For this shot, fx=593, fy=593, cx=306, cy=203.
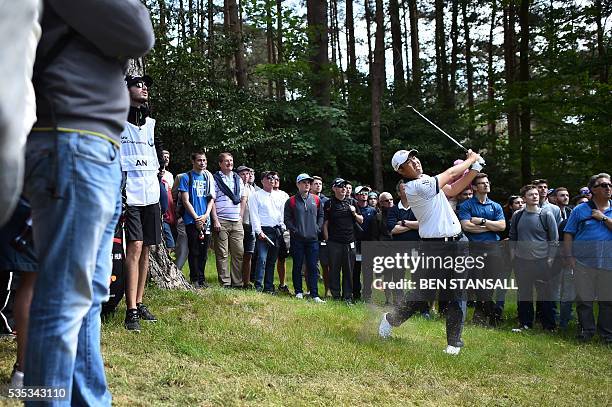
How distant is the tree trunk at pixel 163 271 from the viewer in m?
6.52

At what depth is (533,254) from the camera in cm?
876

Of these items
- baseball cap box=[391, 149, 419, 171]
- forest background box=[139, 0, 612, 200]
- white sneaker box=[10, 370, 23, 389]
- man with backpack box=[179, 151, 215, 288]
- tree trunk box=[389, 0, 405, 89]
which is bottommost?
white sneaker box=[10, 370, 23, 389]

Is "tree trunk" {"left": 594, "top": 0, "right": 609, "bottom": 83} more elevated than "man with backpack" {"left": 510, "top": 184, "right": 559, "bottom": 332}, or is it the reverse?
"tree trunk" {"left": 594, "top": 0, "right": 609, "bottom": 83}

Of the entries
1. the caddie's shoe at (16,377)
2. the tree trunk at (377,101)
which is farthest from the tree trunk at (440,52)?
the caddie's shoe at (16,377)

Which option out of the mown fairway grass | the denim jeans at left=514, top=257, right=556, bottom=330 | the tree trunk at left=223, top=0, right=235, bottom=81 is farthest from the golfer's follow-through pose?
the tree trunk at left=223, top=0, right=235, bottom=81

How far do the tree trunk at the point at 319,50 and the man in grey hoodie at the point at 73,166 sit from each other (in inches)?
723

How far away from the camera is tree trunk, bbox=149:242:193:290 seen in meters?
6.52

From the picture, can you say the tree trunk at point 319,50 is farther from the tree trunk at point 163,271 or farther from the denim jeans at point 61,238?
→ the denim jeans at point 61,238

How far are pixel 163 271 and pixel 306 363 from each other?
2605mm

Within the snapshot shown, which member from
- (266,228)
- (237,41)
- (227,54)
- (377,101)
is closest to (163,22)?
(227,54)

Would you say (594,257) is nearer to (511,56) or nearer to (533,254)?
(533,254)

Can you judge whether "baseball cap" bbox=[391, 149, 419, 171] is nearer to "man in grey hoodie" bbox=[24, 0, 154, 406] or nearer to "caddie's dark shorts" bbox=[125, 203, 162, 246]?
"caddie's dark shorts" bbox=[125, 203, 162, 246]

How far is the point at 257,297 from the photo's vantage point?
6.97 m

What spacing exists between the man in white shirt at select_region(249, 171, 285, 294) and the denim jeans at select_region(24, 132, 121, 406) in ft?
26.3
